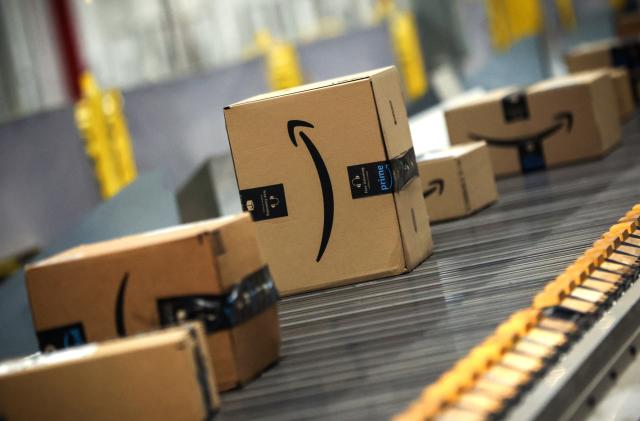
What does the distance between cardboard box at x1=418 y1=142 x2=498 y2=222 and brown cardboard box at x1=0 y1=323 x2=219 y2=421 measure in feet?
7.20

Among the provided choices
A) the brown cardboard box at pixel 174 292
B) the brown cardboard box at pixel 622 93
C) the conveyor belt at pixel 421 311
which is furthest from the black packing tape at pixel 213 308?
the brown cardboard box at pixel 622 93

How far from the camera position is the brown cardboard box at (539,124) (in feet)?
17.4

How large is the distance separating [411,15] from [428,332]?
981cm

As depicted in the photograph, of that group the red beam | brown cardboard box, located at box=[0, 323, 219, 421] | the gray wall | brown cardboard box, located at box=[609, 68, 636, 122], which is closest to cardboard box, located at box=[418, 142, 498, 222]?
brown cardboard box, located at box=[0, 323, 219, 421]

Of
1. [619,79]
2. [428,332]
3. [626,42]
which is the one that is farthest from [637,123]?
[428,332]

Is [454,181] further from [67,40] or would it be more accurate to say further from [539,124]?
[67,40]

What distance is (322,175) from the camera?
3.48 metres

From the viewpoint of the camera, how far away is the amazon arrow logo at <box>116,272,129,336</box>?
2617 mm

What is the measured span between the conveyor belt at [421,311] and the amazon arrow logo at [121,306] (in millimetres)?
308

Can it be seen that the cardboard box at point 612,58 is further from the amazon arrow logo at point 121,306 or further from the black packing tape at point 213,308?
the amazon arrow logo at point 121,306

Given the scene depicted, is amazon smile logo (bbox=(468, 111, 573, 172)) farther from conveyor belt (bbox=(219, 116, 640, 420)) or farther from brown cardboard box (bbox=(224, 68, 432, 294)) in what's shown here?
brown cardboard box (bbox=(224, 68, 432, 294))

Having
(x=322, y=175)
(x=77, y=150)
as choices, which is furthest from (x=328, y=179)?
(x=77, y=150)

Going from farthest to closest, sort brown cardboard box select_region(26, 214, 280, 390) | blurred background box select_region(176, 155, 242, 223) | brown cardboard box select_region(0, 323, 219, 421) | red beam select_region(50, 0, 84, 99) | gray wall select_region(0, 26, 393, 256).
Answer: red beam select_region(50, 0, 84, 99) → gray wall select_region(0, 26, 393, 256) → blurred background box select_region(176, 155, 242, 223) → brown cardboard box select_region(26, 214, 280, 390) → brown cardboard box select_region(0, 323, 219, 421)

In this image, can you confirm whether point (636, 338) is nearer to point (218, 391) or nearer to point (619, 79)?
point (218, 391)
